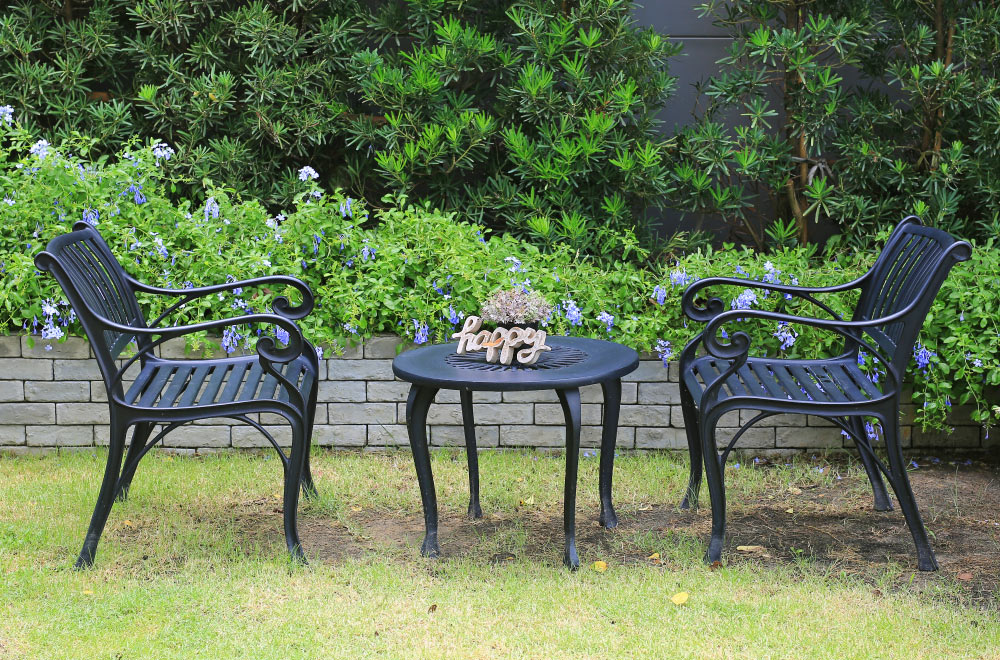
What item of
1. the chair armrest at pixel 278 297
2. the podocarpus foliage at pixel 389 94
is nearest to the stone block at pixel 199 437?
the chair armrest at pixel 278 297

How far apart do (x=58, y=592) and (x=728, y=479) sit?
2436mm

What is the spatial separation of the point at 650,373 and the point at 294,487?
5.63 ft

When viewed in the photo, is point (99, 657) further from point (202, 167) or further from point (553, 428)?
point (202, 167)

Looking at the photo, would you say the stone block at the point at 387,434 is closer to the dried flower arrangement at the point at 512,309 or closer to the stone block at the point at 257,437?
the stone block at the point at 257,437

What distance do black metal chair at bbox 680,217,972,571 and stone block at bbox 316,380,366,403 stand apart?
4.66 feet

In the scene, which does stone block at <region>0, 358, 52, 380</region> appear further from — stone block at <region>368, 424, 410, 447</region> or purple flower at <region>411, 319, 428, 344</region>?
purple flower at <region>411, 319, 428, 344</region>

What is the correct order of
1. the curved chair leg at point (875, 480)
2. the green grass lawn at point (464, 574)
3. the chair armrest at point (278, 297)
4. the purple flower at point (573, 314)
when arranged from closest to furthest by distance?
the green grass lawn at point (464, 574) < the chair armrest at point (278, 297) < the curved chair leg at point (875, 480) < the purple flower at point (573, 314)

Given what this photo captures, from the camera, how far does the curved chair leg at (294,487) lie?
308 centimetres

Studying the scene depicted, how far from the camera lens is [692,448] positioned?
12.0 feet

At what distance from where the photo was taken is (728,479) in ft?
13.0

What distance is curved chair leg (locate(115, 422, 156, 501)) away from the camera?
314 cm

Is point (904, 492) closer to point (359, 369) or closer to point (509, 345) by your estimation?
point (509, 345)

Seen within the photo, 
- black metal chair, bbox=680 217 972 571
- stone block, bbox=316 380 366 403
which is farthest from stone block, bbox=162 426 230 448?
black metal chair, bbox=680 217 972 571

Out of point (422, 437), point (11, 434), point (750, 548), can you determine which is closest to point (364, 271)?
point (422, 437)
